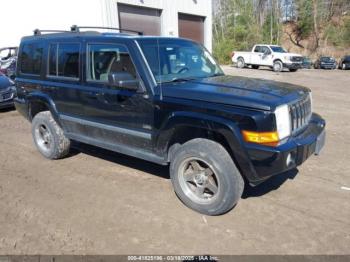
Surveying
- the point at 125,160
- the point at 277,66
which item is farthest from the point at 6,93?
the point at 277,66

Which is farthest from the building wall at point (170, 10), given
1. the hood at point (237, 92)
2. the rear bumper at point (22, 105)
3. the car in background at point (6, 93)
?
the hood at point (237, 92)

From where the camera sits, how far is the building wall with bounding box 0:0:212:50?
14.6 m

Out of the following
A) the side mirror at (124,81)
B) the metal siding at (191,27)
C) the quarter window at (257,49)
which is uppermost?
the metal siding at (191,27)

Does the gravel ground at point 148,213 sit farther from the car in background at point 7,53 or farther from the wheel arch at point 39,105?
the car in background at point 7,53

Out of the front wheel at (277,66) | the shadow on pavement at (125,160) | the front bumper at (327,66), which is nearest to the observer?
the shadow on pavement at (125,160)

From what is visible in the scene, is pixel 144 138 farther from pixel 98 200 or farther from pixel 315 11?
pixel 315 11

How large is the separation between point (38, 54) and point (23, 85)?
2.33 ft

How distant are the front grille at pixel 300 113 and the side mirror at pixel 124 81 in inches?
70.2

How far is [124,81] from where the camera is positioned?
3.70 metres

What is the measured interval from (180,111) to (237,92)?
2.14ft

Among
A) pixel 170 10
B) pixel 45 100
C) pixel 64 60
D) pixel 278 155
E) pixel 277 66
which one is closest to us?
pixel 278 155

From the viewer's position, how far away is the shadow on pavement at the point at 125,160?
16.0 ft

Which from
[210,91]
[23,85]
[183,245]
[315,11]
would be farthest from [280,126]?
[315,11]

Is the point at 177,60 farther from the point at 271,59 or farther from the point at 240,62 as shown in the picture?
the point at 240,62
